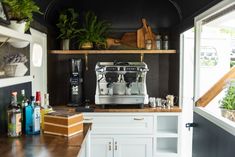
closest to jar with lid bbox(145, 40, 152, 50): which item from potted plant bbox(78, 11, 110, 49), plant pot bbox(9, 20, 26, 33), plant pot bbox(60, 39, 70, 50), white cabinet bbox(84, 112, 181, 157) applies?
potted plant bbox(78, 11, 110, 49)

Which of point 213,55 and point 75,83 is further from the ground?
point 213,55

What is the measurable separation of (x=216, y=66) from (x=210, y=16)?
0.97 meters

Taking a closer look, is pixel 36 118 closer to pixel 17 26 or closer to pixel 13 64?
pixel 13 64

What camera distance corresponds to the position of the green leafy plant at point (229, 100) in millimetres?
2125

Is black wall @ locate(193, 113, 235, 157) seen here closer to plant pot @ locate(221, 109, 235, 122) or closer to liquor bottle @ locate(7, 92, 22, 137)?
plant pot @ locate(221, 109, 235, 122)

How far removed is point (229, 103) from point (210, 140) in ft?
1.15

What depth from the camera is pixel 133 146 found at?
341cm

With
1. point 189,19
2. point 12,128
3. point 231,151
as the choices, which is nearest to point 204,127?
point 231,151

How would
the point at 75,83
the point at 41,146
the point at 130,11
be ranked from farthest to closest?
1. the point at 130,11
2. the point at 75,83
3. the point at 41,146

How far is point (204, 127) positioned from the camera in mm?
2469

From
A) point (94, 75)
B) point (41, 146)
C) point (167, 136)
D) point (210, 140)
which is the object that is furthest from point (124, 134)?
point (41, 146)

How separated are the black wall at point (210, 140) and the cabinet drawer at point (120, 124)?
74 cm

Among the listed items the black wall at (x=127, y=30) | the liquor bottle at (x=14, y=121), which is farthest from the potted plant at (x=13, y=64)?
the black wall at (x=127, y=30)

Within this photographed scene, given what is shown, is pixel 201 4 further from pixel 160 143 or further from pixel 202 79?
pixel 160 143
